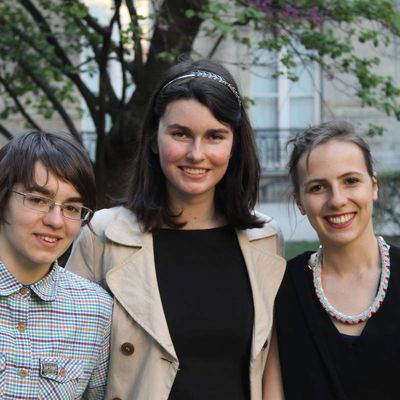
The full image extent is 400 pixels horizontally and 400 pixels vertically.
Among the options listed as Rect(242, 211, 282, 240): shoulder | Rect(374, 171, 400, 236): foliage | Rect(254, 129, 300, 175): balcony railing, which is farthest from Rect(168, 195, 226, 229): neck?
Rect(254, 129, 300, 175): balcony railing

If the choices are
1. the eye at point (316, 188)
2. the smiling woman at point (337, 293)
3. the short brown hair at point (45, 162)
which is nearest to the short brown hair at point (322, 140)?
the smiling woman at point (337, 293)

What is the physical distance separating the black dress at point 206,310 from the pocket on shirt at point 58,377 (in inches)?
16.5

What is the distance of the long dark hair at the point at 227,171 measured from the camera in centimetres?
312

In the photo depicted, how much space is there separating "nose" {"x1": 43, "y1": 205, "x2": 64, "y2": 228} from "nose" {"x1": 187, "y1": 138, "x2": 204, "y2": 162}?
640 mm

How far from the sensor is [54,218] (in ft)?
8.54

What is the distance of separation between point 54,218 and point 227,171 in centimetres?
103

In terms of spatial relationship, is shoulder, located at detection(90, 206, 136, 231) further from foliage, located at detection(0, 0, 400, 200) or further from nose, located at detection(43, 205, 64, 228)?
foliage, located at detection(0, 0, 400, 200)

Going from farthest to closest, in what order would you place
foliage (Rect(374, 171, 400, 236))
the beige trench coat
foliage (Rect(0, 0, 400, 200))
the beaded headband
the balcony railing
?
the balcony railing < foliage (Rect(374, 171, 400, 236)) < foliage (Rect(0, 0, 400, 200)) < the beaded headband < the beige trench coat

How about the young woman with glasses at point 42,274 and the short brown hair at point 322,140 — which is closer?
the young woman with glasses at point 42,274

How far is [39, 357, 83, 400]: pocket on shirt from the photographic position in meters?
2.60

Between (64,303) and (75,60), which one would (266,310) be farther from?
(75,60)

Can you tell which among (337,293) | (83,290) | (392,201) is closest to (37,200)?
(83,290)

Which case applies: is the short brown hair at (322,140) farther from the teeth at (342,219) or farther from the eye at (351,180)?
the teeth at (342,219)

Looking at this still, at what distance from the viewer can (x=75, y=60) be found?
38.4 ft
